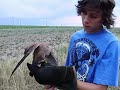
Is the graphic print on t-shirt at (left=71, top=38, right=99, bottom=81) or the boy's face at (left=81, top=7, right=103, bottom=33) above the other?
the boy's face at (left=81, top=7, right=103, bottom=33)

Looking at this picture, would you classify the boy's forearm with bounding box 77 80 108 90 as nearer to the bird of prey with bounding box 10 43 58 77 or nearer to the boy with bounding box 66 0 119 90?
the boy with bounding box 66 0 119 90

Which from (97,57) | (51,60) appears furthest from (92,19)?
(51,60)

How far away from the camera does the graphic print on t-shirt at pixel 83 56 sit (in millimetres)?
2418

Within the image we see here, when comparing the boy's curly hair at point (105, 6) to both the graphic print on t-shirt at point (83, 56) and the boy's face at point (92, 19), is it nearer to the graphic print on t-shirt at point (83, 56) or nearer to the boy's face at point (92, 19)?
the boy's face at point (92, 19)

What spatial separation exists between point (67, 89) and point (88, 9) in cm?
58

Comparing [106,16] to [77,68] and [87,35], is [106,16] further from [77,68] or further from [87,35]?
[77,68]

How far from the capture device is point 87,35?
253 cm

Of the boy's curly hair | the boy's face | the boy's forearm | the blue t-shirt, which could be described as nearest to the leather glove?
the boy's forearm

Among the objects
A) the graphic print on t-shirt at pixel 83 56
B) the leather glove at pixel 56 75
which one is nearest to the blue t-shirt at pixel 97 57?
the graphic print on t-shirt at pixel 83 56

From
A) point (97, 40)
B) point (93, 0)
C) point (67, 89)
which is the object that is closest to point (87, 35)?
point (97, 40)

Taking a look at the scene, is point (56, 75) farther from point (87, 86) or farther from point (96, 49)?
point (96, 49)

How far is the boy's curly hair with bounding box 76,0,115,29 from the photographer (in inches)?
94.3

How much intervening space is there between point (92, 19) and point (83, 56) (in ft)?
0.92

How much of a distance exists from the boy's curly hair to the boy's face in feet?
0.12
